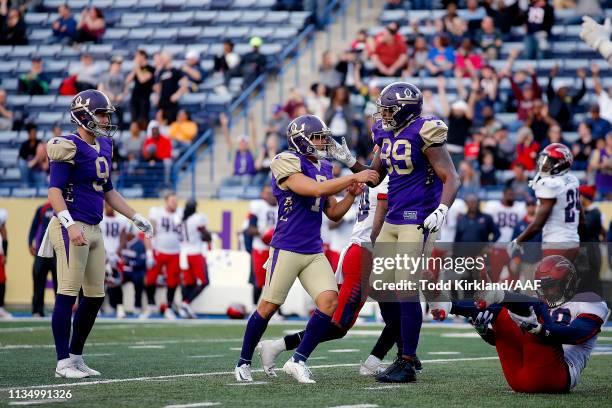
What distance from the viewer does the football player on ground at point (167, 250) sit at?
15336 millimetres

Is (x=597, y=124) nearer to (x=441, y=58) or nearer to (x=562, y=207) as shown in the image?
(x=441, y=58)

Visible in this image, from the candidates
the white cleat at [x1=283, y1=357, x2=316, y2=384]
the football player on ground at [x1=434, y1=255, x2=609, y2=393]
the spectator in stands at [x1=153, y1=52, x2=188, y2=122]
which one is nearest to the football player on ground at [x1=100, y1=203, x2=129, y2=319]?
the spectator in stands at [x1=153, y1=52, x2=188, y2=122]

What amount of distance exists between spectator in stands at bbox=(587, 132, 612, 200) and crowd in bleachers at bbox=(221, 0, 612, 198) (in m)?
0.01

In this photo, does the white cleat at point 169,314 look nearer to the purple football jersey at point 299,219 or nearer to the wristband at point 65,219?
the wristband at point 65,219

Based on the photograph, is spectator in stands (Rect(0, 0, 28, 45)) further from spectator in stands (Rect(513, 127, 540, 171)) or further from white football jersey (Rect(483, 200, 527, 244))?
white football jersey (Rect(483, 200, 527, 244))

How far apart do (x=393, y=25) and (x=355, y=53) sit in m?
0.82

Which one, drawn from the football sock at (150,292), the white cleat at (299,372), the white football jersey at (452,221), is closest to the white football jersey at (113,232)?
the football sock at (150,292)

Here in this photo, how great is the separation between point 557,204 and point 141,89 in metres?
11.5

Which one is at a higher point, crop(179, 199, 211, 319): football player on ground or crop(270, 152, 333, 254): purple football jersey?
crop(270, 152, 333, 254): purple football jersey

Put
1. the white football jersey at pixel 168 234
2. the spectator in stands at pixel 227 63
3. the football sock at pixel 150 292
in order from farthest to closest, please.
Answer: the spectator in stands at pixel 227 63 → the football sock at pixel 150 292 → the white football jersey at pixel 168 234

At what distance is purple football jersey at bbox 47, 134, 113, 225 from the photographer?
314 inches

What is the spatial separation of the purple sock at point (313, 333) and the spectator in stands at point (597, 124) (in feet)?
32.9

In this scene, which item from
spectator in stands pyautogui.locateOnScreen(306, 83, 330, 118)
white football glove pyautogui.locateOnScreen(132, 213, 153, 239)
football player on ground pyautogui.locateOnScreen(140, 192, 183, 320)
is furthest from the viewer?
spectator in stands pyautogui.locateOnScreen(306, 83, 330, 118)

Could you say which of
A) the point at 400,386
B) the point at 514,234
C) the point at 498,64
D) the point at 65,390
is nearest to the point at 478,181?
the point at 514,234
